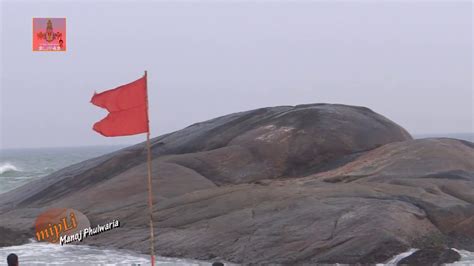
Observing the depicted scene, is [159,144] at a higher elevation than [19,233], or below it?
higher

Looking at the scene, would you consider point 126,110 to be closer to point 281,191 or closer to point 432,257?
point 432,257

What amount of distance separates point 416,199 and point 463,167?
412 cm

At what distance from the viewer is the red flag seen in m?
12.6

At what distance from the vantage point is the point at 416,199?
58.2 feet

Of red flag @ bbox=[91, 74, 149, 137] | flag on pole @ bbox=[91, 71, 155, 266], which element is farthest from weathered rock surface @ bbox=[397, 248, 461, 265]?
red flag @ bbox=[91, 74, 149, 137]

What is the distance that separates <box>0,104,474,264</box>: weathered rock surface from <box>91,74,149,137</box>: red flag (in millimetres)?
4831

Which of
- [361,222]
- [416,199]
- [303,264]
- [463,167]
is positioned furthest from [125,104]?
[463,167]

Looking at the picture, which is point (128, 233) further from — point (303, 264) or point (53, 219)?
point (303, 264)

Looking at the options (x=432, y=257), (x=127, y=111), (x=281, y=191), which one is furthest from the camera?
(x=281, y=191)

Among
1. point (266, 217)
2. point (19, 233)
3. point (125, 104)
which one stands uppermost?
point (125, 104)

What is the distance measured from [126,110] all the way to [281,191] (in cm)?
776

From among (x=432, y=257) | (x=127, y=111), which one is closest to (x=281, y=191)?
(x=432, y=257)

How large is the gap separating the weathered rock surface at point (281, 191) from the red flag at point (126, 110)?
4831 millimetres

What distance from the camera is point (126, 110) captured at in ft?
41.8
